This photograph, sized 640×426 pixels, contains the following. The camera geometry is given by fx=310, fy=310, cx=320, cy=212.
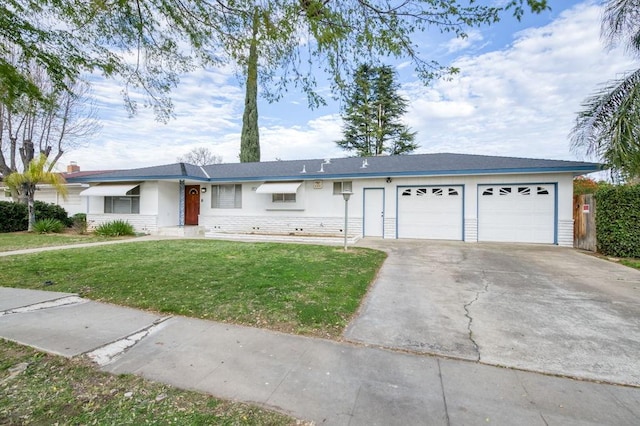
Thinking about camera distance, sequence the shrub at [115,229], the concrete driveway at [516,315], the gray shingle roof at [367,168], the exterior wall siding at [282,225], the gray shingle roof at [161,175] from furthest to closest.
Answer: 1. the gray shingle roof at [161,175]
2. the shrub at [115,229]
3. the exterior wall siding at [282,225]
4. the gray shingle roof at [367,168]
5. the concrete driveway at [516,315]

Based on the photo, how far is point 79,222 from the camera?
18.3m

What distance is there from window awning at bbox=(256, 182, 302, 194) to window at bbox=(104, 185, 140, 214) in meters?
6.58

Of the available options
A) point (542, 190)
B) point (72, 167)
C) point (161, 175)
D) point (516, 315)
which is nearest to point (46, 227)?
point (161, 175)

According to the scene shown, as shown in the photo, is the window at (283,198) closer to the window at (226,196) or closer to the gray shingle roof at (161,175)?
the window at (226,196)

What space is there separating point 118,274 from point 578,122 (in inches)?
528

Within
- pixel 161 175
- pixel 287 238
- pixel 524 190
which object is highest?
pixel 161 175

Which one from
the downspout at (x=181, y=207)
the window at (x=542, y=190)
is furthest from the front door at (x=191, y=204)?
the window at (x=542, y=190)

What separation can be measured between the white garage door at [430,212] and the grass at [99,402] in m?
12.1

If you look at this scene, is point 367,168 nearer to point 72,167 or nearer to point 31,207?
point 31,207

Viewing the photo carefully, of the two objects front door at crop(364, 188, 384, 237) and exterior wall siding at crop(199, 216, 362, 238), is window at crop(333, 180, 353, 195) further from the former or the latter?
exterior wall siding at crop(199, 216, 362, 238)

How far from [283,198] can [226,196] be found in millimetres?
3248

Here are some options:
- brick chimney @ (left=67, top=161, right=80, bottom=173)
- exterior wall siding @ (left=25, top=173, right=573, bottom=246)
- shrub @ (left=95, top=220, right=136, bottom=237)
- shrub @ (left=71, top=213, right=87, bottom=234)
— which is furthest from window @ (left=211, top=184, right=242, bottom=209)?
brick chimney @ (left=67, top=161, right=80, bottom=173)

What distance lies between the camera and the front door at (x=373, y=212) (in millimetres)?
13922

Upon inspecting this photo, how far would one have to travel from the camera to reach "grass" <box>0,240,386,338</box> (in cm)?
429
